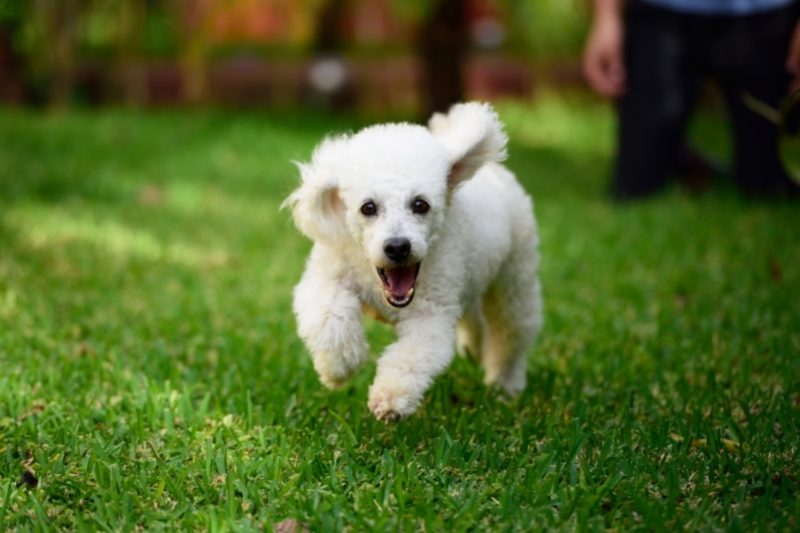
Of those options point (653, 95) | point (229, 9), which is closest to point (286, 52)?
point (229, 9)

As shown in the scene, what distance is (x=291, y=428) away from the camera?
338 cm

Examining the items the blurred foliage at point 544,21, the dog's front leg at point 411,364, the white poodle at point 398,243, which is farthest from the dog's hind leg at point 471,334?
the blurred foliage at point 544,21

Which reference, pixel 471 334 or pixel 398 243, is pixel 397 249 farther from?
pixel 471 334

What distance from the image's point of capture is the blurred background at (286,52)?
36.1 feet

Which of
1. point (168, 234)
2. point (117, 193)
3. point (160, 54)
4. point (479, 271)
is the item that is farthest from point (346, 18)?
point (479, 271)

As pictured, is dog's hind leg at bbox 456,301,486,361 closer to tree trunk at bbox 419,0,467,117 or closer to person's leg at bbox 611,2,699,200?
person's leg at bbox 611,2,699,200

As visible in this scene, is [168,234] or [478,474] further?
[168,234]

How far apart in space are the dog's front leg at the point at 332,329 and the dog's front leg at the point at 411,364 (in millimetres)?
112

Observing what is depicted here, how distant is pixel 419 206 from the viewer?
312 cm

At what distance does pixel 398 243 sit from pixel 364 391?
99 centimetres

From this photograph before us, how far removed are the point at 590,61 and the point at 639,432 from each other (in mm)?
4801

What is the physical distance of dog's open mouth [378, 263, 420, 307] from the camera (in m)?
3.09

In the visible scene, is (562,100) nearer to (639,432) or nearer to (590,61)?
(590,61)

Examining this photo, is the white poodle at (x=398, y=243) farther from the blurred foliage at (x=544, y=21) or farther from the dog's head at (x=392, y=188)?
the blurred foliage at (x=544, y=21)
